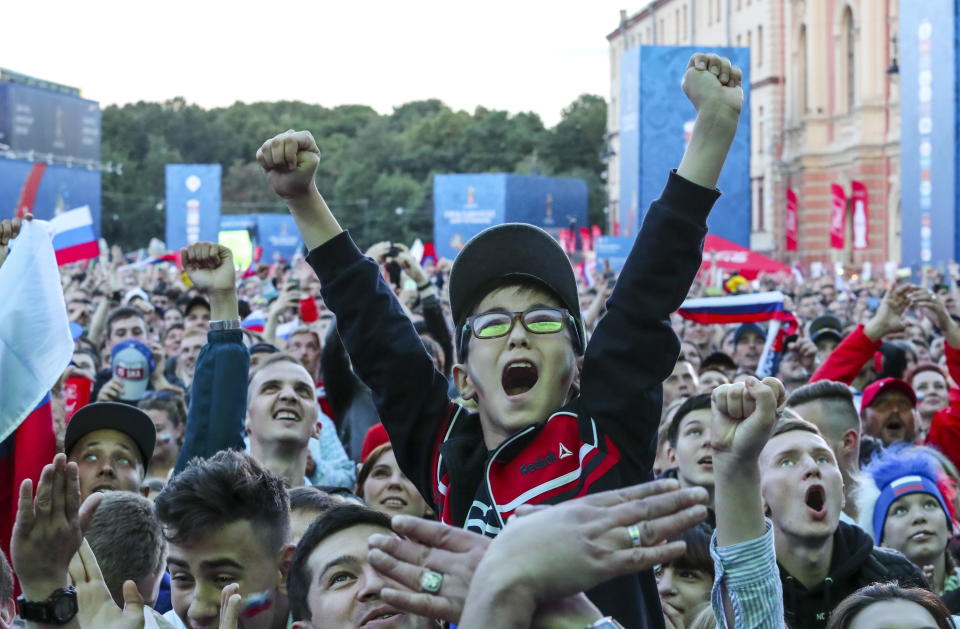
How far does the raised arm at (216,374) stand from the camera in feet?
18.2

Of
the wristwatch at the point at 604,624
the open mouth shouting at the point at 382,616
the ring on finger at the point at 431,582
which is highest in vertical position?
the ring on finger at the point at 431,582

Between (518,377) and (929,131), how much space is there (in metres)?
23.0

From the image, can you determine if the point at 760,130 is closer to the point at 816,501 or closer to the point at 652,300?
the point at 816,501

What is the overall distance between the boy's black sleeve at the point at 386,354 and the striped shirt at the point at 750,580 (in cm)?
82

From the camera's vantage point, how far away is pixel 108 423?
19.6 ft

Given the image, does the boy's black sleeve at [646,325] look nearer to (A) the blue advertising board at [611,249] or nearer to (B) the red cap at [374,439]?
(B) the red cap at [374,439]

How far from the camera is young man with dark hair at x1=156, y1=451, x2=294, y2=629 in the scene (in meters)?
4.16

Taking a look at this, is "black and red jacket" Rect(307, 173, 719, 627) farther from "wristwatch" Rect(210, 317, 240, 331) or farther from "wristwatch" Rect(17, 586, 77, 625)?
"wristwatch" Rect(210, 317, 240, 331)

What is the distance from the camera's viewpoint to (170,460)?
7348 millimetres

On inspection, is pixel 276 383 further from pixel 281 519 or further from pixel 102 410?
pixel 281 519

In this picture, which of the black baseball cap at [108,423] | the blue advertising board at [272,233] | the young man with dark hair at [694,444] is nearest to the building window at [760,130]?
the blue advertising board at [272,233]

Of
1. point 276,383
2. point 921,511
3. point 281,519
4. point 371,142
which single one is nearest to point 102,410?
point 276,383

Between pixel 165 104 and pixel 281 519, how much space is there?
373 ft

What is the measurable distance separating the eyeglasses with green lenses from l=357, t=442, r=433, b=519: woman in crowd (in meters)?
2.44
